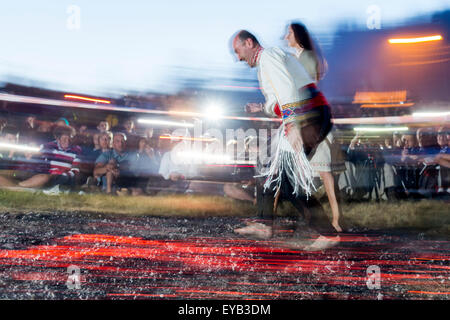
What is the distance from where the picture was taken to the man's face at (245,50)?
241cm

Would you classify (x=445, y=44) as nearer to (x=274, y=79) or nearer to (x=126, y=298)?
(x=274, y=79)

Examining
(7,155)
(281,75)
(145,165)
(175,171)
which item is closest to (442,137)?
(175,171)

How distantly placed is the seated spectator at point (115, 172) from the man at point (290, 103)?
107 inches

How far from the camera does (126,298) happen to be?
5.64 ft

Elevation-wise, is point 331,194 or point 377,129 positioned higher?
point 377,129

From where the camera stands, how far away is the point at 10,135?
488 centimetres

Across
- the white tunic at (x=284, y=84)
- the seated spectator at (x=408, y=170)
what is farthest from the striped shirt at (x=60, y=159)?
the seated spectator at (x=408, y=170)

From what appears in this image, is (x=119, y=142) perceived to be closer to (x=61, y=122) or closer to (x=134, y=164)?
(x=134, y=164)

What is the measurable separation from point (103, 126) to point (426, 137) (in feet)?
16.0

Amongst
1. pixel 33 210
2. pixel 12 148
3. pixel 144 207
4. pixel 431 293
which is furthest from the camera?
pixel 12 148

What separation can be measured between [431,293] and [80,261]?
6.73 feet

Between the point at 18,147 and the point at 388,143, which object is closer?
the point at 18,147

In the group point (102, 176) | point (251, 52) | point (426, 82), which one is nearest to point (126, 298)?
point (251, 52)

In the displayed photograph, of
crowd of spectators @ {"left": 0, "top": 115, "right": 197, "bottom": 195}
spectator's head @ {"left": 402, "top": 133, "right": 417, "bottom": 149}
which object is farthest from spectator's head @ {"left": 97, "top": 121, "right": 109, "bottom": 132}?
spectator's head @ {"left": 402, "top": 133, "right": 417, "bottom": 149}
